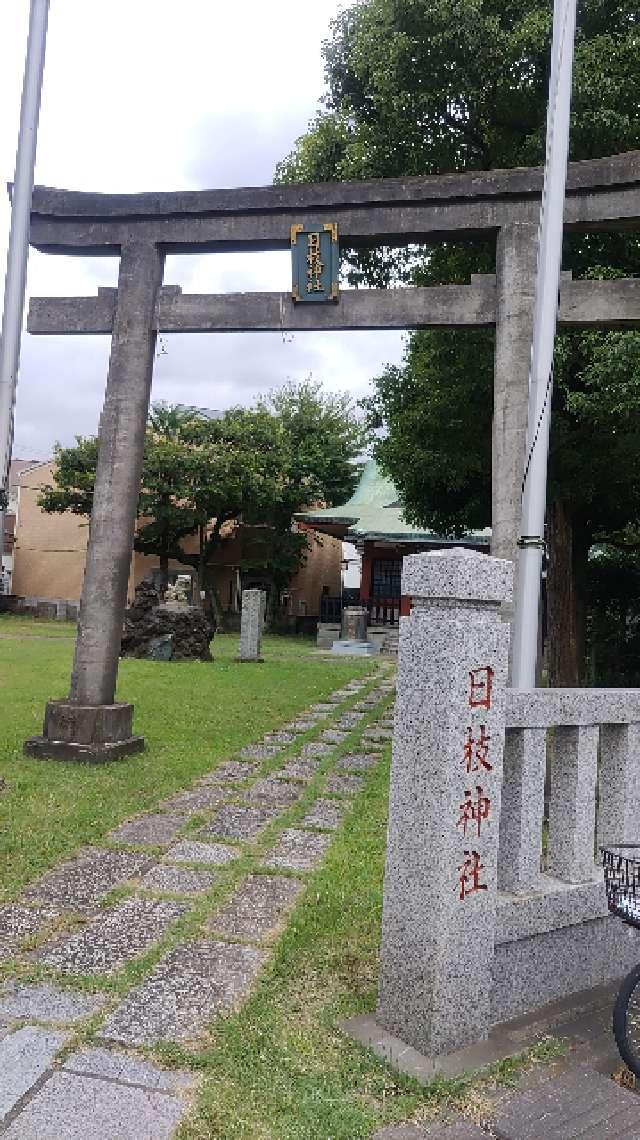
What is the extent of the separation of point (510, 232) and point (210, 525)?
74.5ft

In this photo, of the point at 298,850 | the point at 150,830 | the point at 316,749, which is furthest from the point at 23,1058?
the point at 316,749

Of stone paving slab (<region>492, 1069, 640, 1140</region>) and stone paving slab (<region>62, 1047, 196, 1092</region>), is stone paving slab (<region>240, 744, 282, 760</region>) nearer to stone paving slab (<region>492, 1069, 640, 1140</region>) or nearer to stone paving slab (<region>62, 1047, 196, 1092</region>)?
stone paving slab (<region>62, 1047, 196, 1092</region>)

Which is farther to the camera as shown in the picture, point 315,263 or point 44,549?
point 44,549

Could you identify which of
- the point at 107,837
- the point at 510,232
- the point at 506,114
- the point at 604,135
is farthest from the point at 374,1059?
the point at 506,114

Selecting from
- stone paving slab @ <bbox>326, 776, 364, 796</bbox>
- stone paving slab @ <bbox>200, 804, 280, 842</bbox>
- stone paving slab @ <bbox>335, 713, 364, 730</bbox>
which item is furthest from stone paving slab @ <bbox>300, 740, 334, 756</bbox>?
stone paving slab @ <bbox>200, 804, 280, 842</bbox>

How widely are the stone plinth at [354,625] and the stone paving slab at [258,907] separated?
61.3 feet

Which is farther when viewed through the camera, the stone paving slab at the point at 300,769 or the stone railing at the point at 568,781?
the stone paving slab at the point at 300,769

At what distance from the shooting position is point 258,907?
4000 millimetres

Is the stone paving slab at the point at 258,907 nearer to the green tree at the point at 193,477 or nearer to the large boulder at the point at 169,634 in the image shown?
the large boulder at the point at 169,634

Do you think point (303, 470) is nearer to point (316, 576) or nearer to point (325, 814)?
point (316, 576)

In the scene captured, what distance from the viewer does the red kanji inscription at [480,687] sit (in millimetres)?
2787

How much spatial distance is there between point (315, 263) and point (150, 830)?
482cm

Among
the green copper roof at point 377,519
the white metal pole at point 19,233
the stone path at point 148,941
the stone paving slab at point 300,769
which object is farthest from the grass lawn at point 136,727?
the green copper roof at point 377,519

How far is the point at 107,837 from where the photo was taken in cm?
497
